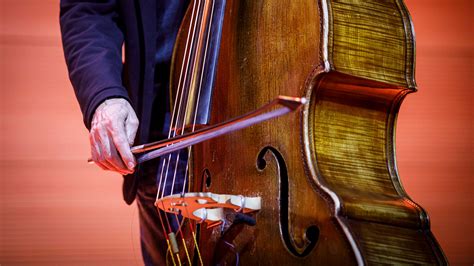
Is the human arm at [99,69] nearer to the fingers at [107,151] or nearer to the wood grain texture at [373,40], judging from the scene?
the fingers at [107,151]

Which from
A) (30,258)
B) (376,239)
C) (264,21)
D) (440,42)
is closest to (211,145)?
(264,21)

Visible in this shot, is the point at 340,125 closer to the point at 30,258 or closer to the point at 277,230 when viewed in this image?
the point at 277,230

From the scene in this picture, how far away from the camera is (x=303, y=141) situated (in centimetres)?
79

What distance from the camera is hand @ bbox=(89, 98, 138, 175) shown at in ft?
3.13

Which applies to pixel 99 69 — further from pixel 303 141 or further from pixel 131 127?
pixel 303 141

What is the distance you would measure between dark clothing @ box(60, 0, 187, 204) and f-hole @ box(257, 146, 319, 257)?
1.12 ft

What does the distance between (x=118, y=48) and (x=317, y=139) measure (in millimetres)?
500

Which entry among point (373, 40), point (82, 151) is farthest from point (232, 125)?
point (82, 151)

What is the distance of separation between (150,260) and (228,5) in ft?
1.68

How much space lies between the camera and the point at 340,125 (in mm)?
845

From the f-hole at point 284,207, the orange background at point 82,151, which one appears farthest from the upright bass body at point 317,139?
the orange background at point 82,151

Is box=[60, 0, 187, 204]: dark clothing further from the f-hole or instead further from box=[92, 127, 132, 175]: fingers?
the f-hole

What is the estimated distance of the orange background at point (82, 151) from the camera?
6.88 feet

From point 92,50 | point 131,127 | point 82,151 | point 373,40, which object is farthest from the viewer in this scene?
point 82,151
